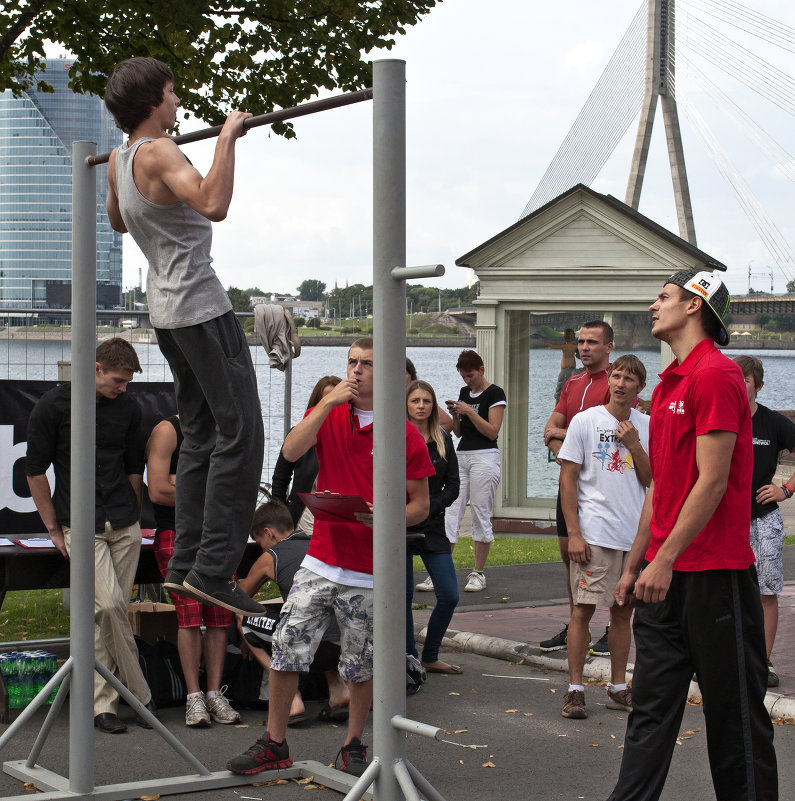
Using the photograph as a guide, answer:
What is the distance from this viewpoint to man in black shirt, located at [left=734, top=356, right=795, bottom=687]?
680 cm

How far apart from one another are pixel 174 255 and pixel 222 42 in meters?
9.74

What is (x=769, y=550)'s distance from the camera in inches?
269

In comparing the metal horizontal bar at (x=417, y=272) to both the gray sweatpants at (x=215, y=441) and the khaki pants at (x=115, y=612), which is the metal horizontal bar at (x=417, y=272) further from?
the khaki pants at (x=115, y=612)

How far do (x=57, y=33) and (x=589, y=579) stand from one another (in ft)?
30.3

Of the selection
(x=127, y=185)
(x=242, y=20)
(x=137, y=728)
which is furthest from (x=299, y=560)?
(x=242, y=20)

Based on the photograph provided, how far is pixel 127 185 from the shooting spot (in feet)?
11.5

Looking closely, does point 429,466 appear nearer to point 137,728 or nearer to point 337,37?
point 137,728

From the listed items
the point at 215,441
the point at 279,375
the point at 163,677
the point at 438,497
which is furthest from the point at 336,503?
the point at 279,375

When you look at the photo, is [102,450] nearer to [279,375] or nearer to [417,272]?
[417,272]

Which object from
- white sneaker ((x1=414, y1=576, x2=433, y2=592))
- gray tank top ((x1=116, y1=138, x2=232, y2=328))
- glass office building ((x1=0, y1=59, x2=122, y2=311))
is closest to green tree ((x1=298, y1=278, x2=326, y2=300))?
glass office building ((x1=0, y1=59, x2=122, y2=311))

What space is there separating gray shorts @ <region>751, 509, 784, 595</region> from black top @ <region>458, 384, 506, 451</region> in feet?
11.9

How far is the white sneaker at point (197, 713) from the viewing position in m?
6.38

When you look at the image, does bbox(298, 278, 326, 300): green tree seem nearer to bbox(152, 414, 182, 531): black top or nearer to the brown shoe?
bbox(152, 414, 182, 531): black top

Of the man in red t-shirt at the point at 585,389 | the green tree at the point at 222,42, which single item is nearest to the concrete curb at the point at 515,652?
the man in red t-shirt at the point at 585,389
